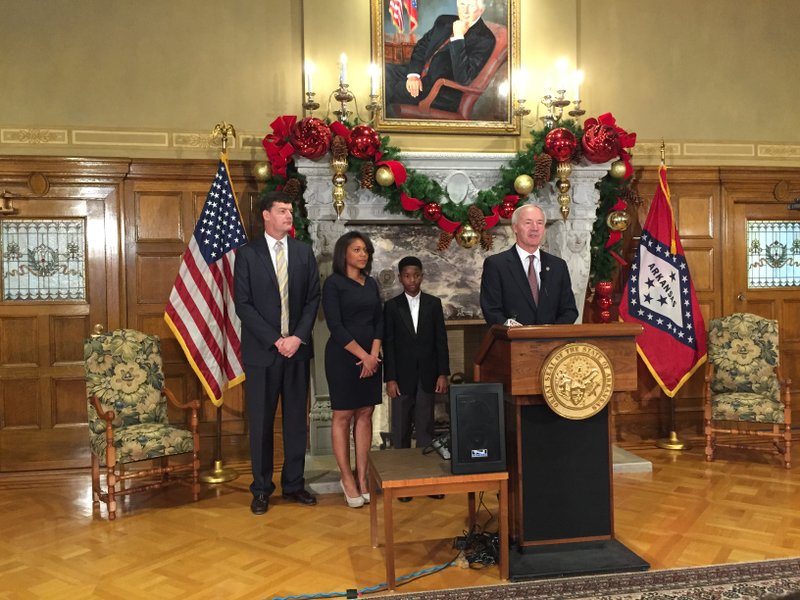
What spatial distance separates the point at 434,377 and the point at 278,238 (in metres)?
1.30

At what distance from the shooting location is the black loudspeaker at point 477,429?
3074 millimetres

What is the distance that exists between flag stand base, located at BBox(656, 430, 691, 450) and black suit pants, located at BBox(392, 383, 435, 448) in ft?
7.67

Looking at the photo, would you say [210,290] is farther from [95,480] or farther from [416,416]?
[416,416]

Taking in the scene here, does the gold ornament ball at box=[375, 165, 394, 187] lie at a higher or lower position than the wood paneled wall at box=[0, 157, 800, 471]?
higher

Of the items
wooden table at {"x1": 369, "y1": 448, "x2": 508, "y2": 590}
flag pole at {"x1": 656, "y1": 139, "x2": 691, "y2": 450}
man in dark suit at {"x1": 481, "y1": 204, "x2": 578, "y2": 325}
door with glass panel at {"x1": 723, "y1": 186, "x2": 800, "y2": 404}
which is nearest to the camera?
wooden table at {"x1": 369, "y1": 448, "x2": 508, "y2": 590}

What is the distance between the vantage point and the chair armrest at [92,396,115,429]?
436 cm

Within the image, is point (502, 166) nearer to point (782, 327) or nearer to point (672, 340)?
point (672, 340)

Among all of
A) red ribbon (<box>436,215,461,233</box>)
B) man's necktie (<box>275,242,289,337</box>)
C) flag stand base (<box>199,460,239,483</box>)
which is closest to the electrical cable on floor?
man's necktie (<box>275,242,289,337</box>)

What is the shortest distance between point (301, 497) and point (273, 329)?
1.08 m

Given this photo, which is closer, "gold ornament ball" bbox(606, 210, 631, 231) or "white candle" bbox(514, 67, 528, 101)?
"gold ornament ball" bbox(606, 210, 631, 231)

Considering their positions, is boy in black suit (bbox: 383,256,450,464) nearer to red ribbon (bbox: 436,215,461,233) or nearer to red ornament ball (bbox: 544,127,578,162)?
red ribbon (bbox: 436,215,461,233)

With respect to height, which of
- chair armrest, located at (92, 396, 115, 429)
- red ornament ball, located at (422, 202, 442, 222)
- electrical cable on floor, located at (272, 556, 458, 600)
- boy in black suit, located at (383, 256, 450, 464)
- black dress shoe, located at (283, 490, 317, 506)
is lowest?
electrical cable on floor, located at (272, 556, 458, 600)

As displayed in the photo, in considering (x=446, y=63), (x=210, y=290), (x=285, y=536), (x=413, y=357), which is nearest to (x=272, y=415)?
(x=285, y=536)

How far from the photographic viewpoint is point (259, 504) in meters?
4.30
